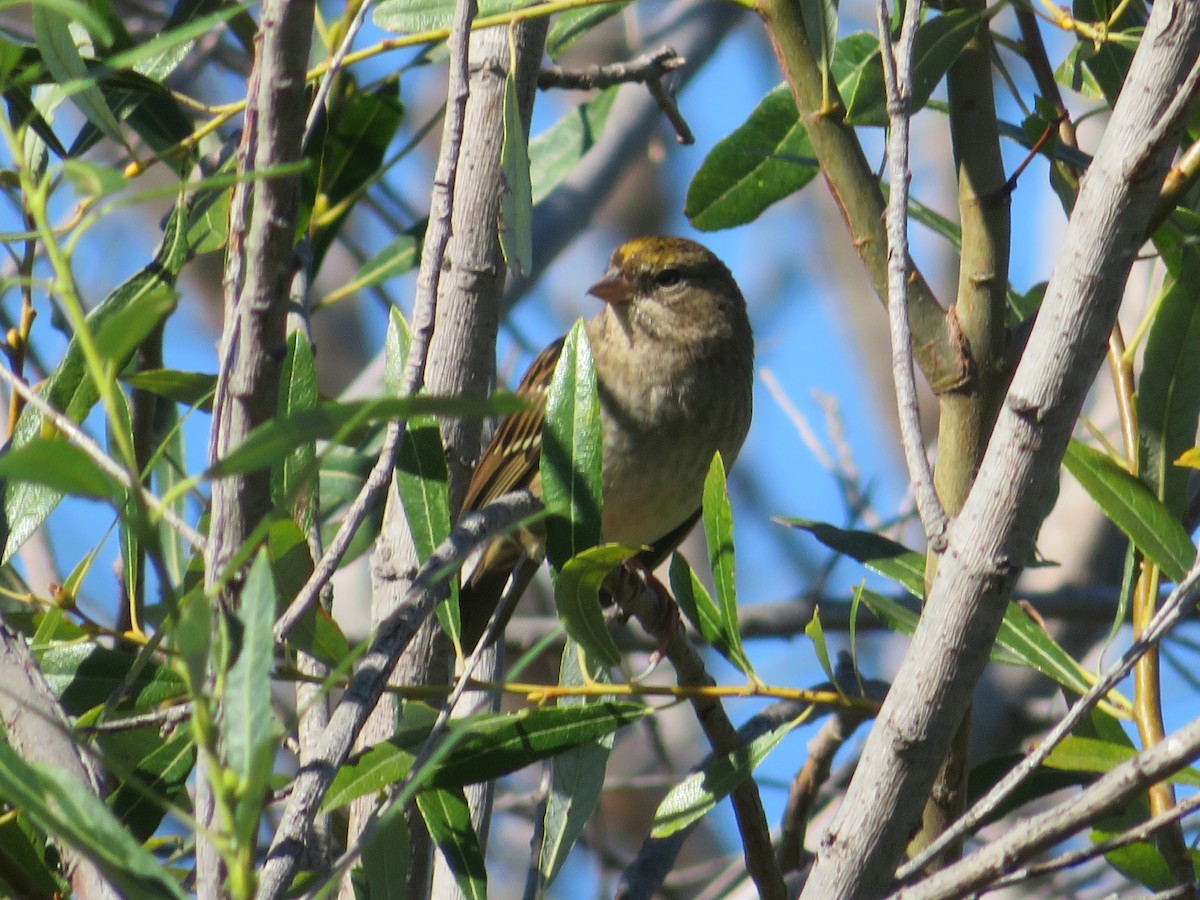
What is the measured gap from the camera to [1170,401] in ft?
6.71

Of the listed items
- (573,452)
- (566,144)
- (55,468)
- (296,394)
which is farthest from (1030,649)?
(566,144)

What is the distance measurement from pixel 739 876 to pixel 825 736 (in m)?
1.06

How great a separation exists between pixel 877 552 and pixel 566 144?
1472 mm

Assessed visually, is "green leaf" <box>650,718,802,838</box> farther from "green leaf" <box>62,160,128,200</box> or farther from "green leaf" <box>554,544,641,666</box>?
"green leaf" <box>62,160,128,200</box>

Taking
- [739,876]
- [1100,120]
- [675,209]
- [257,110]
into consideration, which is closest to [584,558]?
[257,110]

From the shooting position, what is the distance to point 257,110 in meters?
1.41

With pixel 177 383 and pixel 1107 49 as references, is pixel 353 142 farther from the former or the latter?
pixel 1107 49

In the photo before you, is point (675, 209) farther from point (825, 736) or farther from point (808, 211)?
point (825, 736)

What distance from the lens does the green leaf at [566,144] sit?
3223 millimetres

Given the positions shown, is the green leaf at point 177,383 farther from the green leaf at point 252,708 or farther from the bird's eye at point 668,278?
the bird's eye at point 668,278

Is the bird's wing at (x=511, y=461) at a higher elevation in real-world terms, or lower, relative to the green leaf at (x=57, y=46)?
lower

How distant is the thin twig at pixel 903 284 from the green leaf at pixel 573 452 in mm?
393

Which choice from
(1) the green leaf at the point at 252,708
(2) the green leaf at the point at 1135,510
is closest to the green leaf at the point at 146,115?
(1) the green leaf at the point at 252,708

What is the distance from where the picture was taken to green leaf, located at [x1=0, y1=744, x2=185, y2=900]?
1093 mm
